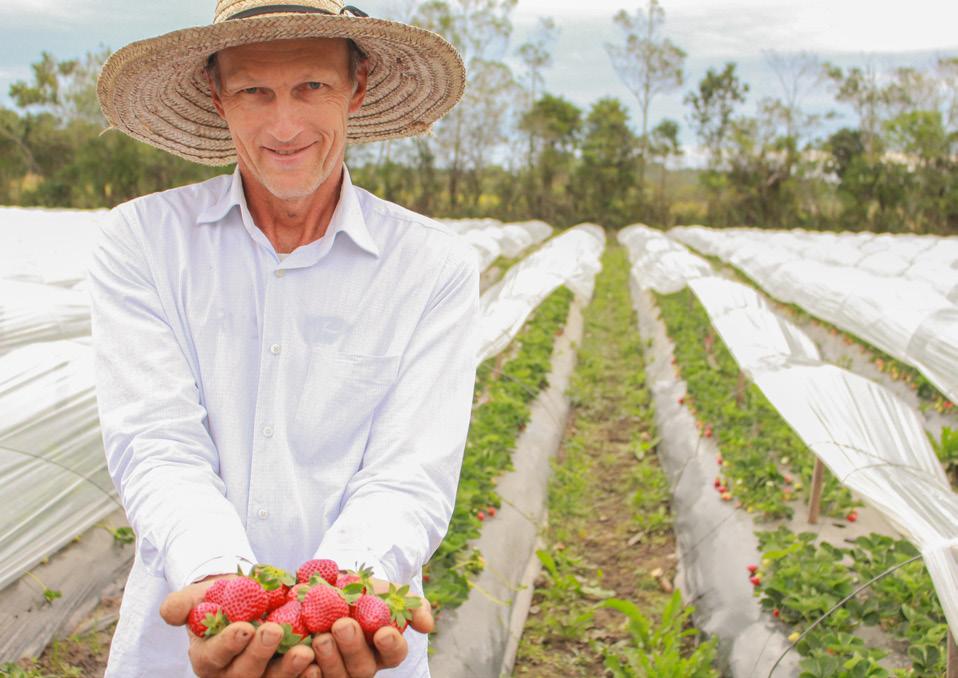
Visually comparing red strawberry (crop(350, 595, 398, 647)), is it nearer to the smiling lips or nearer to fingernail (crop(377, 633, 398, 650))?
fingernail (crop(377, 633, 398, 650))

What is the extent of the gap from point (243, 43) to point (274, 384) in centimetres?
65

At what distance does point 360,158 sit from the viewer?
38656 mm

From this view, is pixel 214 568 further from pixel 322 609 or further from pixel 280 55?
pixel 280 55

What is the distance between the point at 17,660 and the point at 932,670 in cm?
352

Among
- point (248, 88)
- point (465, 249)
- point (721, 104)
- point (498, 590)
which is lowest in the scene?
point (498, 590)

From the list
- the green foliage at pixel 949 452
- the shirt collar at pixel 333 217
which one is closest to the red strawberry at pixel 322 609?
the shirt collar at pixel 333 217

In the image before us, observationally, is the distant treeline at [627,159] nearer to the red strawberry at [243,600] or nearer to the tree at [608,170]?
the tree at [608,170]

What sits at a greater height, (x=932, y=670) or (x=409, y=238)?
(x=409, y=238)

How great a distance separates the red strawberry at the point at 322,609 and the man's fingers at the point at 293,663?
0.05 m

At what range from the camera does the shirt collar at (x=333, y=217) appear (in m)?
1.82

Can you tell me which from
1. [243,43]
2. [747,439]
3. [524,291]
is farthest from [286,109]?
[524,291]

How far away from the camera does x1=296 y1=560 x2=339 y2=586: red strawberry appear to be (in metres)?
1.41

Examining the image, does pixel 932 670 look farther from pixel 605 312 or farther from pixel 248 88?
pixel 605 312

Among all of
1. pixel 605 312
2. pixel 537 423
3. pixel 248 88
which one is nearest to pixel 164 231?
pixel 248 88
